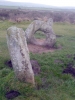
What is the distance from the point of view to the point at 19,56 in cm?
1019

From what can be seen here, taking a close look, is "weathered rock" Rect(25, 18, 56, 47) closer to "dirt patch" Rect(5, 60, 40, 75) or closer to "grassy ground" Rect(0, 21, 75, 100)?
"grassy ground" Rect(0, 21, 75, 100)

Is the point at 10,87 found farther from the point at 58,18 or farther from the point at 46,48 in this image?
the point at 58,18

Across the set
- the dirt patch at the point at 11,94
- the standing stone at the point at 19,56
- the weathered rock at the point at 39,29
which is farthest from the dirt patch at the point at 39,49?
the dirt patch at the point at 11,94

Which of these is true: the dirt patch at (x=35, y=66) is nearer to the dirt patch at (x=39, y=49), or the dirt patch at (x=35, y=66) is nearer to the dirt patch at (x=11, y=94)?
the dirt patch at (x=11, y=94)

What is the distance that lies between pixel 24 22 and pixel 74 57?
15.8 m

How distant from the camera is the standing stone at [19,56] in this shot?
400 inches

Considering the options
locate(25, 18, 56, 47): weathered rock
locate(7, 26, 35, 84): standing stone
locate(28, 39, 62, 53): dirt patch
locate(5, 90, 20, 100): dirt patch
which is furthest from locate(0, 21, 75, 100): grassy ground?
locate(25, 18, 56, 47): weathered rock

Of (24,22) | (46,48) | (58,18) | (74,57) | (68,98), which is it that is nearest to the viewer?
(68,98)

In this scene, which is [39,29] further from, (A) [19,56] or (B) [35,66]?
(A) [19,56]

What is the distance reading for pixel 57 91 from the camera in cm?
1035

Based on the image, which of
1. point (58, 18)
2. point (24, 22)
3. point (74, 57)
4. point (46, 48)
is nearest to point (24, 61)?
point (74, 57)

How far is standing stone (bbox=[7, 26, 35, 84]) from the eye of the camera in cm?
1016

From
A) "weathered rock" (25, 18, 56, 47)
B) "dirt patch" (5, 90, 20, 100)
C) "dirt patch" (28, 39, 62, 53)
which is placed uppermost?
"weathered rock" (25, 18, 56, 47)

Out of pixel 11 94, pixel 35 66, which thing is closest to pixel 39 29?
pixel 35 66
